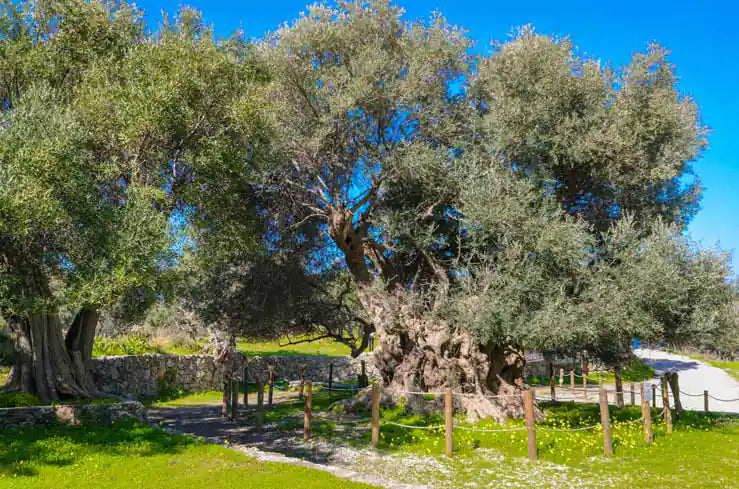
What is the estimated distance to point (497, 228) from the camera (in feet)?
51.9

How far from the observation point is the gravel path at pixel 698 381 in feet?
88.0

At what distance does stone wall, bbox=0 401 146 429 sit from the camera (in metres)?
13.2

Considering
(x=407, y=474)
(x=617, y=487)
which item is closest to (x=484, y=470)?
(x=407, y=474)

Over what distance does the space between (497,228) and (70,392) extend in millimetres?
13091

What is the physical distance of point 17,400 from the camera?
1388 centimetres

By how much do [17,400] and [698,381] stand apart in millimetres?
39600

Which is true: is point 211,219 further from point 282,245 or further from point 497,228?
point 497,228

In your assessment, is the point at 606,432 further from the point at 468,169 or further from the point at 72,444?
the point at 72,444

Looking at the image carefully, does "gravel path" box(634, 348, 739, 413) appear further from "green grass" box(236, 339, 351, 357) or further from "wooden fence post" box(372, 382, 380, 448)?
"green grass" box(236, 339, 351, 357)

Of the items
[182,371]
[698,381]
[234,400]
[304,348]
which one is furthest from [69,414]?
[698,381]

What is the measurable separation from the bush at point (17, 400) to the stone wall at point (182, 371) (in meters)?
7.18

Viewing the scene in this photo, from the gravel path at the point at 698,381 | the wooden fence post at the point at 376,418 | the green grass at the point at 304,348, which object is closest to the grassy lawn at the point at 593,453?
the wooden fence post at the point at 376,418

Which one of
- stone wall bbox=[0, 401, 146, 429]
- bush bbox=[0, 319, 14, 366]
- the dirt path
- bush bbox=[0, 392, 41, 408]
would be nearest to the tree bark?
the dirt path

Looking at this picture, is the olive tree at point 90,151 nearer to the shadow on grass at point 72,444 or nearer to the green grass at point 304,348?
the shadow on grass at point 72,444
